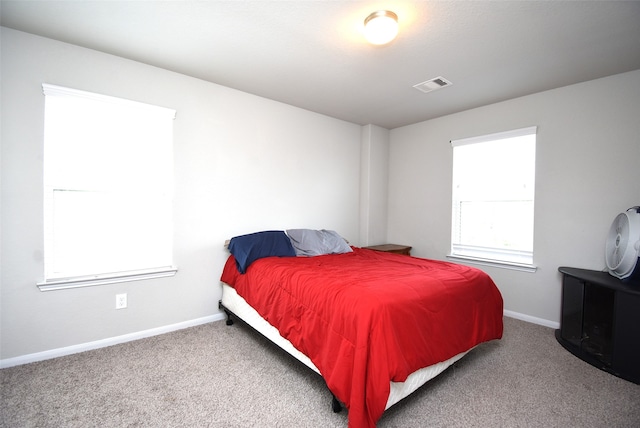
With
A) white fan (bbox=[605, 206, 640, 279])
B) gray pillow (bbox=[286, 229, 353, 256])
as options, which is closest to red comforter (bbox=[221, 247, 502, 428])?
gray pillow (bbox=[286, 229, 353, 256])

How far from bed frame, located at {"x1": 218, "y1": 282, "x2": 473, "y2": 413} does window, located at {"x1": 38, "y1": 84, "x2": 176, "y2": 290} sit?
0.68 meters

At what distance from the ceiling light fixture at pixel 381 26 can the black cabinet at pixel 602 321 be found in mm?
2538

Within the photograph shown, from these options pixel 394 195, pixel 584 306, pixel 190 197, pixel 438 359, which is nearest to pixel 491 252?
pixel 584 306

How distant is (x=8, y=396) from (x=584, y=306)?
169 inches

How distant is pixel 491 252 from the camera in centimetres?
353

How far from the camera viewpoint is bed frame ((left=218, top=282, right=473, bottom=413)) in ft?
5.21

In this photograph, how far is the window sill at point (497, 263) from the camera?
315 cm

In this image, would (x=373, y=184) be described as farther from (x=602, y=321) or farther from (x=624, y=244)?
(x=602, y=321)

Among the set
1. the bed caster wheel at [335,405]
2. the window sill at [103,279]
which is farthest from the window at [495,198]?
the window sill at [103,279]

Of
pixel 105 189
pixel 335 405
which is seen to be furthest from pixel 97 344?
pixel 335 405

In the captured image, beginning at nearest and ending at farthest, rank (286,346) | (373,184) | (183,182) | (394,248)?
(286,346) < (183,182) < (394,248) < (373,184)

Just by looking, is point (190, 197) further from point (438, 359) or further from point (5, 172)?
point (438, 359)

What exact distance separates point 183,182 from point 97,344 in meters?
1.58

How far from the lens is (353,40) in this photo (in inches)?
85.2
